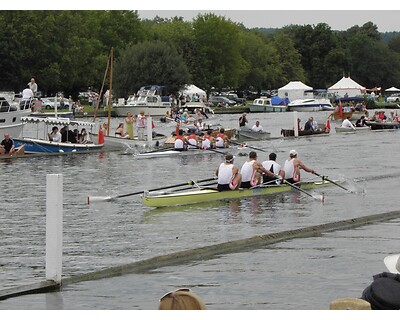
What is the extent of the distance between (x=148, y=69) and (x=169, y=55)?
10.1ft

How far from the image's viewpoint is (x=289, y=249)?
17.8m

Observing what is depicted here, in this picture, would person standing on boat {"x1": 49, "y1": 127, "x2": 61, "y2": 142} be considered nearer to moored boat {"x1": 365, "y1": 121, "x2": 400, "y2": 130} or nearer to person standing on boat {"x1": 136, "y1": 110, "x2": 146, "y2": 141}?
person standing on boat {"x1": 136, "y1": 110, "x2": 146, "y2": 141}

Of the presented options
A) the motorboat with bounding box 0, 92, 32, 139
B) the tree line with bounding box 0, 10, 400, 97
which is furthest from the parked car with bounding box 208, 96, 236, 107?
the motorboat with bounding box 0, 92, 32, 139

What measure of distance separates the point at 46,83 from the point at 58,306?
9192cm

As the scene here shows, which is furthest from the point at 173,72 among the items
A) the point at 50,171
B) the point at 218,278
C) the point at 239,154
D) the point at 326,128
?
the point at 218,278

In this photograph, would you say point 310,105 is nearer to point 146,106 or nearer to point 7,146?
point 146,106

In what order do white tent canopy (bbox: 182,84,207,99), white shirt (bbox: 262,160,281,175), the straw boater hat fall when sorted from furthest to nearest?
white tent canopy (bbox: 182,84,207,99) → white shirt (bbox: 262,160,281,175) → the straw boater hat

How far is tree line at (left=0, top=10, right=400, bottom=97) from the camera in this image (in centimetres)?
10156

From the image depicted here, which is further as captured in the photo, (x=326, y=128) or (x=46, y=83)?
(x=46, y=83)

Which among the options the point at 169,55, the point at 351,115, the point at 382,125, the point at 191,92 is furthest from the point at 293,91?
the point at 382,125

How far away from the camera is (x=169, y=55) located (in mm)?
104375

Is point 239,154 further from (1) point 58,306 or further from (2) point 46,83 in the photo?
(2) point 46,83

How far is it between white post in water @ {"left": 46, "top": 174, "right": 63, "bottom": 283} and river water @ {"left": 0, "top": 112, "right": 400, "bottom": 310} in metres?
0.58

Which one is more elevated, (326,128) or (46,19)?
(46,19)
